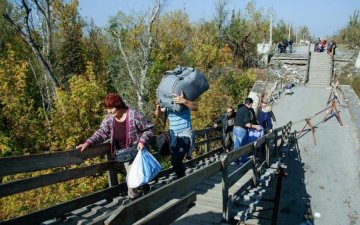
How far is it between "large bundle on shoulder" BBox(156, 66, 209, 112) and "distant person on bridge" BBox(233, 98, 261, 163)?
2756 mm

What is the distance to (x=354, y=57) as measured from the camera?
32.8m

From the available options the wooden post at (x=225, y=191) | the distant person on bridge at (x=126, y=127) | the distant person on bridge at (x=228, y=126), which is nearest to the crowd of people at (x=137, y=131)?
the distant person on bridge at (x=126, y=127)

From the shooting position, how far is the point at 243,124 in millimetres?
7875

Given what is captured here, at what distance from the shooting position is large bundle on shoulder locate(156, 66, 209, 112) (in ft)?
16.4

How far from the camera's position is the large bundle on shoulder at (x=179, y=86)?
16.4ft

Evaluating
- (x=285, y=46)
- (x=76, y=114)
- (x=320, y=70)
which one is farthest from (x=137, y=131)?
(x=285, y=46)

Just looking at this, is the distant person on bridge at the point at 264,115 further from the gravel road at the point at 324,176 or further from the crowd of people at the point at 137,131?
the crowd of people at the point at 137,131

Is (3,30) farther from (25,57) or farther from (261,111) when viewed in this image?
(261,111)

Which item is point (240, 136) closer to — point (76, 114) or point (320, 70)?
point (76, 114)

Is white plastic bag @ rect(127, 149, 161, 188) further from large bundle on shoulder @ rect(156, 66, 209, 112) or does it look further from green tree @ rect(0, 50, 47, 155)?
green tree @ rect(0, 50, 47, 155)

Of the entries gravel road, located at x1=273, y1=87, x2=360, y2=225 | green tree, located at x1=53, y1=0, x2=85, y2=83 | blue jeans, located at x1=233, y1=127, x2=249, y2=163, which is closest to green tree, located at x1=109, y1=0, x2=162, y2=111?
green tree, located at x1=53, y1=0, x2=85, y2=83

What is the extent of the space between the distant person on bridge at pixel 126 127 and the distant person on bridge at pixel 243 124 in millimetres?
3790

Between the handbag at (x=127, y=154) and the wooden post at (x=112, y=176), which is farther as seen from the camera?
the wooden post at (x=112, y=176)

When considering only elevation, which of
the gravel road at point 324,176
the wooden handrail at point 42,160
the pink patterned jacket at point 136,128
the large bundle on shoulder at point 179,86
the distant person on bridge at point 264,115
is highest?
the large bundle on shoulder at point 179,86
